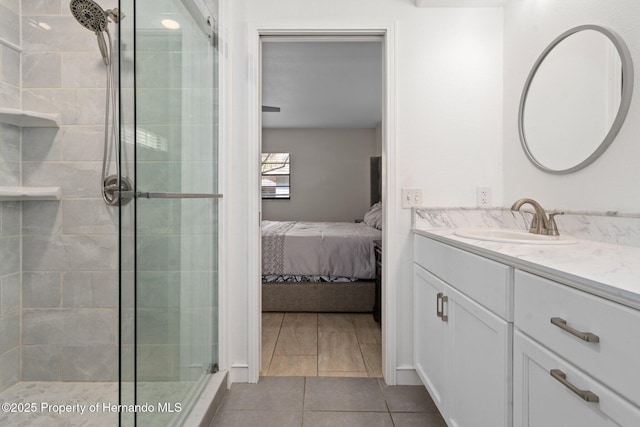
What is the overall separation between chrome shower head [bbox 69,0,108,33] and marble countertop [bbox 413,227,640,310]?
70.1 inches

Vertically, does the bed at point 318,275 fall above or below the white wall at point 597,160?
below

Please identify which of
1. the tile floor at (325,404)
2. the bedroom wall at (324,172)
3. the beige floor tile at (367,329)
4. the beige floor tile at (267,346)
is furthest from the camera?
the bedroom wall at (324,172)

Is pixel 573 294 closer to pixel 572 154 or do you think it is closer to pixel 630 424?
pixel 630 424

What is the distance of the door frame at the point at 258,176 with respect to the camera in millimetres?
1971

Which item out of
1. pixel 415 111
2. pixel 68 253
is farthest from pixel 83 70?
pixel 415 111

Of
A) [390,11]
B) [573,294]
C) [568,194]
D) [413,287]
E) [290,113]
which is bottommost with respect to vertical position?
[413,287]

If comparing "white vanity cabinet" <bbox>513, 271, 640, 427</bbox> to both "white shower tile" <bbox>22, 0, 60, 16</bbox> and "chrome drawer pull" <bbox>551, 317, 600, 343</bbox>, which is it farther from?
"white shower tile" <bbox>22, 0, 60, 16</bbox>

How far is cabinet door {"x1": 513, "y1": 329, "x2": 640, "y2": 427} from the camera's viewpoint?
0.65 metres

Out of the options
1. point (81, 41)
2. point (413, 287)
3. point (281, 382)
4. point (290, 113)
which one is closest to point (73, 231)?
point (81, 41)

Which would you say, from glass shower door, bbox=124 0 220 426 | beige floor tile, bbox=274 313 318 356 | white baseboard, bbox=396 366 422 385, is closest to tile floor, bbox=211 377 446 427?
white baseboard, bbox=396 366 422 385

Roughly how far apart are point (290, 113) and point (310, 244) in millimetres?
2964

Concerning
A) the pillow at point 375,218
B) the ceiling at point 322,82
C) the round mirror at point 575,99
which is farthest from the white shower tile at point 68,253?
the pillow at point 375,218

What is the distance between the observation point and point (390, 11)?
198 centimetres

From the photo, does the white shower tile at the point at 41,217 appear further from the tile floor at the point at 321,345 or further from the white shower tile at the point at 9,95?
the tile floor at the point at 321,345
